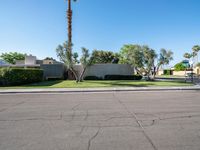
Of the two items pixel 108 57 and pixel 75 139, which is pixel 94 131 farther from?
pixel 108 57

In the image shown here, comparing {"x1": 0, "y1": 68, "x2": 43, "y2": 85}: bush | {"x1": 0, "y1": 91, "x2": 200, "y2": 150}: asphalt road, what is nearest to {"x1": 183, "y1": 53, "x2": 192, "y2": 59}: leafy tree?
{"x1": 0, "y1": 68, "x2": 43, "y2": 85}: bush

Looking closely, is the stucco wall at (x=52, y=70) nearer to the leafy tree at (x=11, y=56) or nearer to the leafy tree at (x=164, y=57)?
the leafy tree at (x=164, y=57)

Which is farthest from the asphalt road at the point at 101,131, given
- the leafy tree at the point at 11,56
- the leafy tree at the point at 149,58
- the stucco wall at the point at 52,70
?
the leafy tree at the point at 11,56

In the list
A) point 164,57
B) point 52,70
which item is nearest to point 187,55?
point 164,57

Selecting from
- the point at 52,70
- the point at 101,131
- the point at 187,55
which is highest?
the point at 187,55

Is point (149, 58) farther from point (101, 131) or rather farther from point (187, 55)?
point (187, 55)

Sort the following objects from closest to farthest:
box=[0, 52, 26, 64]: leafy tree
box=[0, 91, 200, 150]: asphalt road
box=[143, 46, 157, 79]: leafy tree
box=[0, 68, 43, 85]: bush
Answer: box=[0, 91, 200, 150]: asphalt road < box=[0, 68, 43, 85]: bush < box=[143, 46, 157, 79]: leafy tree < box=[0, 52, 26, 64]: leafy tree

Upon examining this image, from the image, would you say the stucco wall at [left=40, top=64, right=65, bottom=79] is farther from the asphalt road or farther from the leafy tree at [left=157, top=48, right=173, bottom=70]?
the asphalt road

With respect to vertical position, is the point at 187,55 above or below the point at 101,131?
above

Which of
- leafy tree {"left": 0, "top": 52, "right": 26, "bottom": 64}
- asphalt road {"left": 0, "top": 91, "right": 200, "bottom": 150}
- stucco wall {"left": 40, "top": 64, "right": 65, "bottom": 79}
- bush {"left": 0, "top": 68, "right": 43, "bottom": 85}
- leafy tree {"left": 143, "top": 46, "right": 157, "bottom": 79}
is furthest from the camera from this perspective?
leafy tree {"left": 0, "top": 52, "right": 26, "bottom": 64}

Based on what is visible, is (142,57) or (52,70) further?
(52,70)

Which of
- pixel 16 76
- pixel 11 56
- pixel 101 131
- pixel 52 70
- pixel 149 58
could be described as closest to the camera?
pixel 101 131

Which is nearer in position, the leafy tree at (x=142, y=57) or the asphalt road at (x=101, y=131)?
the asphalt road at (x=101, y=131)

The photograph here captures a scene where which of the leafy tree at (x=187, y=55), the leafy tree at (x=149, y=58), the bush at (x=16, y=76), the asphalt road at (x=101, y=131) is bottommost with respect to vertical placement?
the asphalt road at (x=101, y=131)
